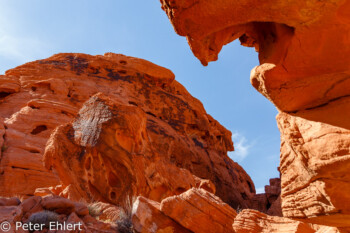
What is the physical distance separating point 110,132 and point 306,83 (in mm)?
6771

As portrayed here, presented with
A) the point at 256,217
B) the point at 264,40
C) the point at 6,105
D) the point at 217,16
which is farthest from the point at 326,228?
the point at 6,105

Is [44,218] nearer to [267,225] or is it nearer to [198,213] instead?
[198,213]

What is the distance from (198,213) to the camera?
19.8 ft

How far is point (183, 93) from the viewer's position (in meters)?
28.2

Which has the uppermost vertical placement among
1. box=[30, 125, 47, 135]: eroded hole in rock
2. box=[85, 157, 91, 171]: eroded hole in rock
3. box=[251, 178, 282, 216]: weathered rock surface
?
box=[30, 125, 47, 135]: eroded hole in rock

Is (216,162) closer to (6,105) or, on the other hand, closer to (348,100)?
(6,105)

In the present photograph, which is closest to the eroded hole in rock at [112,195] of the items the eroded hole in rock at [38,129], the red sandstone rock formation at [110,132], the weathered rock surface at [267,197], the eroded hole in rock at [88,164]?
the red sandstone rock formation at [110,132]

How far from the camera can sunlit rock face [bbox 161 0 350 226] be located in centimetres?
298

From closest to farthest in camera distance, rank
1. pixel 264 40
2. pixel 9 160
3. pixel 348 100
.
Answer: pixel 348 100 < pixel 264 40 < pixel 9 160

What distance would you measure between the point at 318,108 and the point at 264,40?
4.10 ft

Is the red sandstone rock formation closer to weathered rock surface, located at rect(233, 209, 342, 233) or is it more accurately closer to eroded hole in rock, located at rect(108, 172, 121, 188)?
eroded hole in rock, located at rect(108, 172, 121, 188)

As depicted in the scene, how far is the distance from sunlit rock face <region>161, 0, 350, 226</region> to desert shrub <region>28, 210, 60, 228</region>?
13.8ft

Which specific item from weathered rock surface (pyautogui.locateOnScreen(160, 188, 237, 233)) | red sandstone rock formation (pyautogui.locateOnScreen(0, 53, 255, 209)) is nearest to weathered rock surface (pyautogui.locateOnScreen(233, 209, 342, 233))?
weathered rock surface (pyautogui.locateOnScreen(160, 188, 237, 233))

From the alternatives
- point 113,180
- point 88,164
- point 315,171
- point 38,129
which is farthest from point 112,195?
point 38,129
